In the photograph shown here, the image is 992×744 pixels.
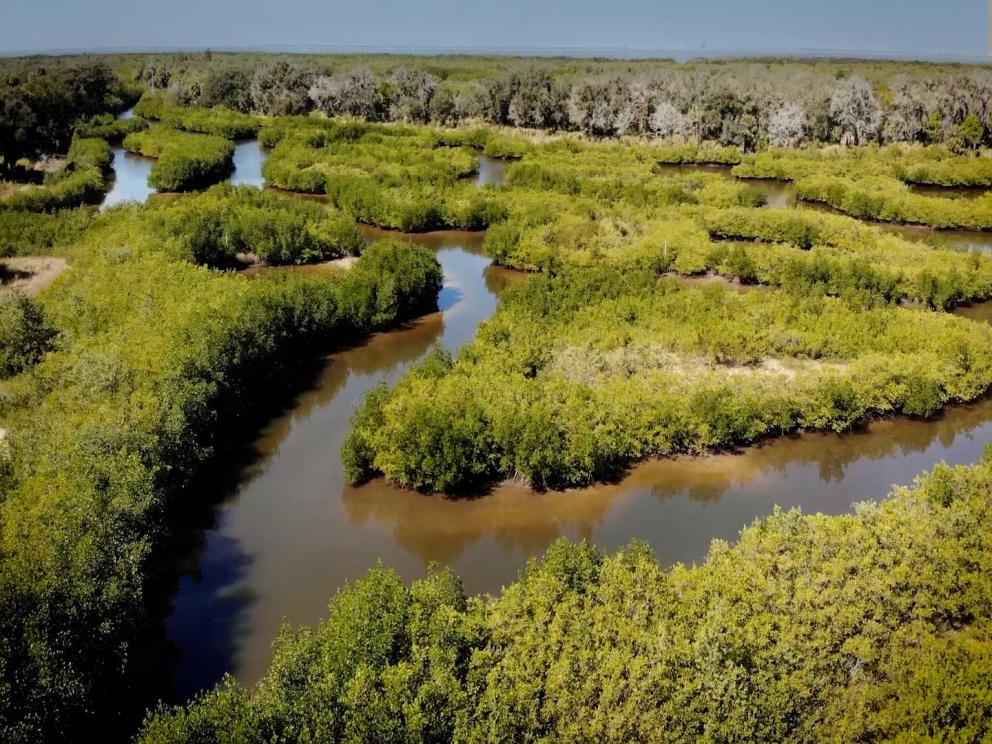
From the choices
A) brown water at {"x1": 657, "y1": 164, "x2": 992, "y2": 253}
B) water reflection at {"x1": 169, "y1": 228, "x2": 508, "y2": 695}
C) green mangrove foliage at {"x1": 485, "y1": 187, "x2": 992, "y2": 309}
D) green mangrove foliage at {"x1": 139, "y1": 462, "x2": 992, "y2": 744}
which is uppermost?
brown water at {"x1": 657, "y1": 164, "x2": 992, "y2": 253}

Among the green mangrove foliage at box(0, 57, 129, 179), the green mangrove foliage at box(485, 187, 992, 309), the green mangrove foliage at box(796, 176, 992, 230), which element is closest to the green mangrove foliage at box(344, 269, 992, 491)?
the green mangrove foliage at box(485, 187, 992, 309)

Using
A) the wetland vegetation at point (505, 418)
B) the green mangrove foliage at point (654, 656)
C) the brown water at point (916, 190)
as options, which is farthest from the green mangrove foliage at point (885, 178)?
the green mangrove foliage at point (654, 656)

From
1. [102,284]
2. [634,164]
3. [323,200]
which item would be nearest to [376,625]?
[102,284]

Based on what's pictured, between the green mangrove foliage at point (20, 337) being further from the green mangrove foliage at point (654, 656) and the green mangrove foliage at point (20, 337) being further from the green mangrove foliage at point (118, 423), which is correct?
the green mangrove foliage at point (654, 656)

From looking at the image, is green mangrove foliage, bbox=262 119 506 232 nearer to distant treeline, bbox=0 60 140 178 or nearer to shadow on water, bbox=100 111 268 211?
shadow on water, bbox=100 111 268 211

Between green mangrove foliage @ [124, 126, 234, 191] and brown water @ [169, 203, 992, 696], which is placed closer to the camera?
brown water @ [169, 203, 992, 696]

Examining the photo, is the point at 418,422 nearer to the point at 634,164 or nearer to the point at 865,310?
the point at 865,310
